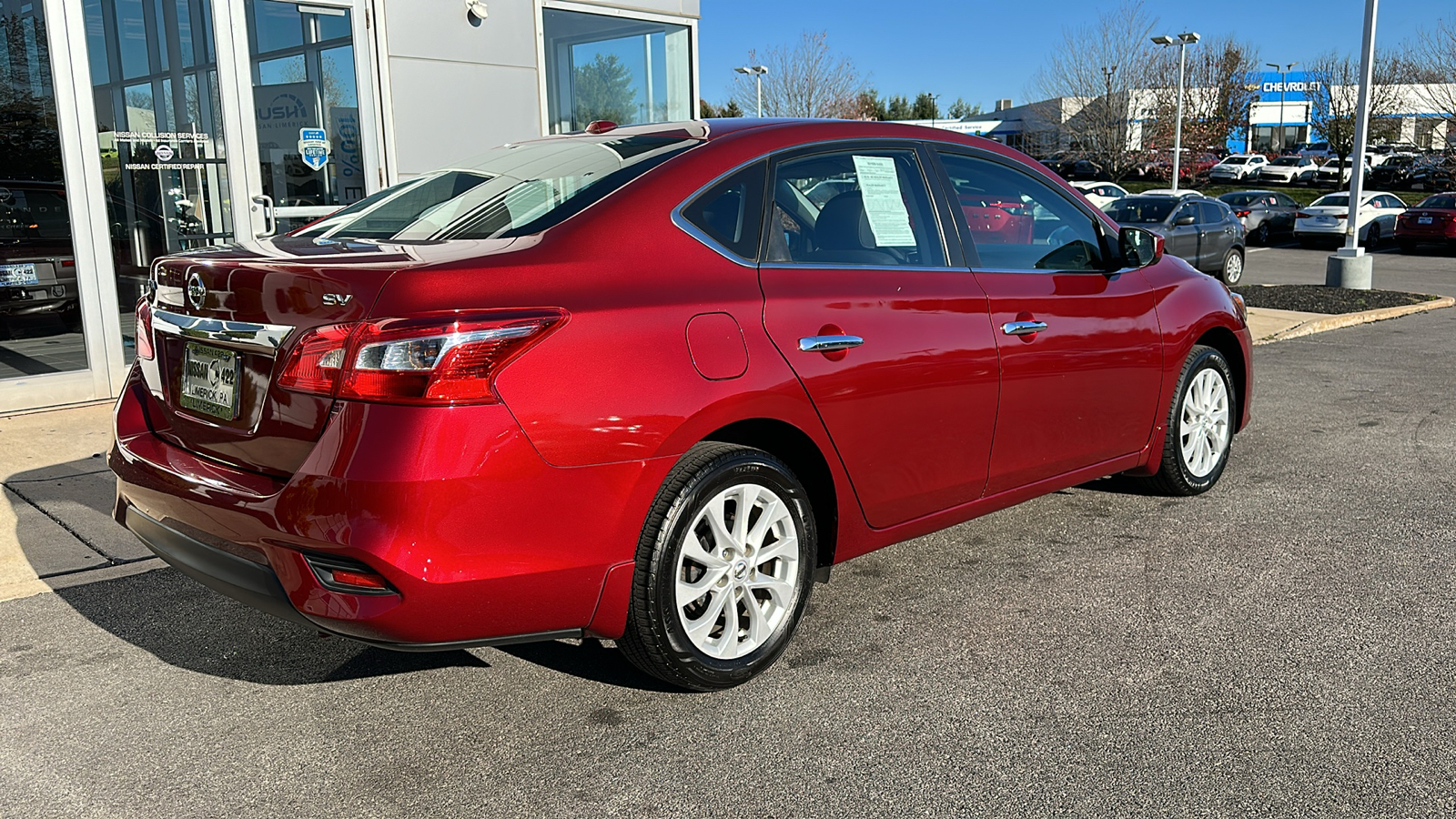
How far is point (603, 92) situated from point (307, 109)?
2867mm

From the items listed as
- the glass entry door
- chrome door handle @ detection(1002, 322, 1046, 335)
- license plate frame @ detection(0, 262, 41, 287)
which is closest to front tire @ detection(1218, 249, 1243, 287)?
the glass entry door

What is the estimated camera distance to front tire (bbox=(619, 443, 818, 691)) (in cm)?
313

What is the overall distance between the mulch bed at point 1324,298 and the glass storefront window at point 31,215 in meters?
11.7

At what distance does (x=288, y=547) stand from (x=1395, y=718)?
2.91 m

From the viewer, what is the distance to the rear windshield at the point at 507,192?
335cm

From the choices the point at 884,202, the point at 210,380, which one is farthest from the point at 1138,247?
the point at 210,380

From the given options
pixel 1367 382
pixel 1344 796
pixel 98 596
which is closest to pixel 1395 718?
pixel 1344 796

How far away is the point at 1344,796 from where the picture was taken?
2791 mm

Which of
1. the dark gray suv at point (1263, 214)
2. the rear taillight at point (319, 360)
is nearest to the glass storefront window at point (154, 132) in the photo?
the rear taillight at point (319, 360)

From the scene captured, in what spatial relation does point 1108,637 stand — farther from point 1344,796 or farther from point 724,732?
point 724,732

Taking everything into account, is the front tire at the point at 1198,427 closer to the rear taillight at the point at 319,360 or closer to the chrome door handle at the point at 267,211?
the rear taillight at the point at 319,360

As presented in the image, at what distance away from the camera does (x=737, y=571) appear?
132 inches

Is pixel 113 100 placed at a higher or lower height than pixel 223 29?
lower

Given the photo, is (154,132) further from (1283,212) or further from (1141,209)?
(1283,212)
